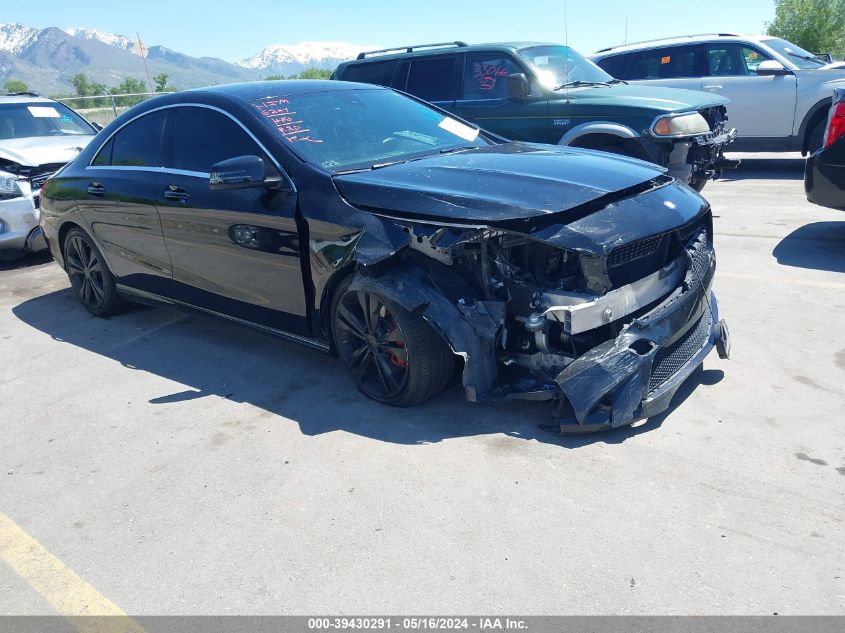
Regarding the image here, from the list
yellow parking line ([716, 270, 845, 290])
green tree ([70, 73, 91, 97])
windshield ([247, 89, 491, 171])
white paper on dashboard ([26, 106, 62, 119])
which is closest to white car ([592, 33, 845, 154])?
yellow parking line ([716, 270, 845, 290])

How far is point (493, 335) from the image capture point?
3.52 meters

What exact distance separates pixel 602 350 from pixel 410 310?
948mm

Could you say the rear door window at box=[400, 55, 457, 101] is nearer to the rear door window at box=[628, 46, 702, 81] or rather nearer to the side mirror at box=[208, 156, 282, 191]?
the rear door window at box=[628, 46, 702, 81]

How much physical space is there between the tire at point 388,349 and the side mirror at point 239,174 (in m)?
0.75

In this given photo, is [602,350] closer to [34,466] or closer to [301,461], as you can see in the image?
[301,461]

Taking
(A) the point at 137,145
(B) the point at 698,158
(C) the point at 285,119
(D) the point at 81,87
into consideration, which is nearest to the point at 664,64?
(B) the point at 698,158

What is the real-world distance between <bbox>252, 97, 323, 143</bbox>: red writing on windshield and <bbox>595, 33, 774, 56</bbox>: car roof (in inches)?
320

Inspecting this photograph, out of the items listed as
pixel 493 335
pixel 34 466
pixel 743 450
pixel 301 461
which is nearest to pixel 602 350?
pixel 493 335

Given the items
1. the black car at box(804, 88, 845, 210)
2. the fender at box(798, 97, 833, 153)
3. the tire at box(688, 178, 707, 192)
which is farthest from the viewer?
the fender at box(798, 97, 833, 153)

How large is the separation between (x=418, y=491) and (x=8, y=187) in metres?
6.84

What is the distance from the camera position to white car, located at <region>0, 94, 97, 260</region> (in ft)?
26.0

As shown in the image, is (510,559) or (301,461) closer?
(510,559)

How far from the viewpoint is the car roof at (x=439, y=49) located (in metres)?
8.45

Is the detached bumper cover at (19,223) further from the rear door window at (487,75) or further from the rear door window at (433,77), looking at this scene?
the rear door window at (487,75)
